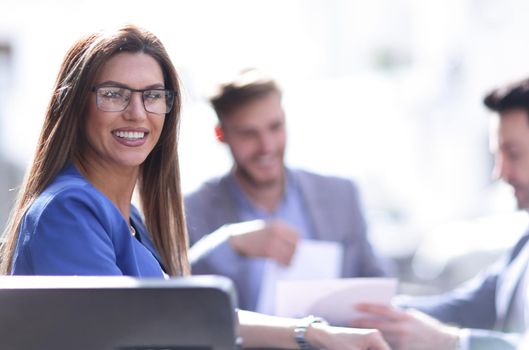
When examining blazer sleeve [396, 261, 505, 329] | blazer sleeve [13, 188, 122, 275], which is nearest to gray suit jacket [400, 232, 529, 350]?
blazer sleeve [396, 261, 505, 329]

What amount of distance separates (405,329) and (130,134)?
1.22m

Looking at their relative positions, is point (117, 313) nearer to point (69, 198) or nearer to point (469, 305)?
point (69, 198)

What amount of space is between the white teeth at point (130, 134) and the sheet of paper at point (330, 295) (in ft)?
2.71

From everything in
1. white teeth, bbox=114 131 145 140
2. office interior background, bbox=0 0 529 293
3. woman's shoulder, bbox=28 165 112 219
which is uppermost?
white teeth, bbox=114 131 145 140

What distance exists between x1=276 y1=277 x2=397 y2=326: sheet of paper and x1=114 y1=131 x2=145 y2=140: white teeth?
2.71 feet

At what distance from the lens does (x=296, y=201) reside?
3980mm

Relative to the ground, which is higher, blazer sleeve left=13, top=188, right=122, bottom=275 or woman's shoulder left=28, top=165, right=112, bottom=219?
woman's shoulder left=28, top=165, right=112, bottom=219

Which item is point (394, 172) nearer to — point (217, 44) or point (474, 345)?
point (217, 44)

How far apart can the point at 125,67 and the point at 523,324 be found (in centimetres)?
185

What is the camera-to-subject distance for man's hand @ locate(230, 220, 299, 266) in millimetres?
3316

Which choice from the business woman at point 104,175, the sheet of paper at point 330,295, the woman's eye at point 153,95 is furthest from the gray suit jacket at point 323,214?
the woman's eye at point 153,95

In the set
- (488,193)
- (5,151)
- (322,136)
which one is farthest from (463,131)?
(5,151)

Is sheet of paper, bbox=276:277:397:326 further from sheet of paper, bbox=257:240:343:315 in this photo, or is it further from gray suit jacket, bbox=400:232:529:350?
gray suit jacket, bbox=400:232:529:350

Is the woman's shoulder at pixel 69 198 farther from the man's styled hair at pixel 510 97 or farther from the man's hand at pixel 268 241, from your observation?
the man's styled hair at pixel 510 97
